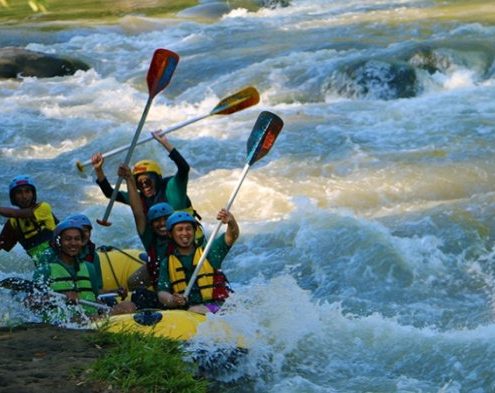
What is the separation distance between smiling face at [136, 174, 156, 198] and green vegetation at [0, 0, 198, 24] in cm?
1547

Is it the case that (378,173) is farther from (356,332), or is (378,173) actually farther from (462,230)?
(356,332)

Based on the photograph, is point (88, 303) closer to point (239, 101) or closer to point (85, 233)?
point (85, 233)

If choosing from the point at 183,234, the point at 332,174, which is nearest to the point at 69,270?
the point at 183,234

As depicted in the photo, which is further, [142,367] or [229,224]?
[229,224]

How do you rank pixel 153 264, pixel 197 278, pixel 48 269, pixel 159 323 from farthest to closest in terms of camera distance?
pixel 153 264 → pixel 197 278 → pixel 48 269 → pixel 159 323

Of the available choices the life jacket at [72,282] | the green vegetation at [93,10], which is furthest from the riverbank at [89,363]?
the green vegetation at [93,10]

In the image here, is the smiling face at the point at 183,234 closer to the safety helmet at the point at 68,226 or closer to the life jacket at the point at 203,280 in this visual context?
the life jacket at the point at 203,280

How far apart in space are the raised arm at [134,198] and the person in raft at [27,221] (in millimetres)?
608

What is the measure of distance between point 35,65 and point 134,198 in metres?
10.3

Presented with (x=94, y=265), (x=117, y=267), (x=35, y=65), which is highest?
(x=94, y=265)

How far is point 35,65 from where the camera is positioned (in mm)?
15750

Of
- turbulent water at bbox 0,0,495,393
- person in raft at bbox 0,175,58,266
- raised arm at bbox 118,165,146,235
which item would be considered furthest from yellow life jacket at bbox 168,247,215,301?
person in raft at bbox 0,175,58,266

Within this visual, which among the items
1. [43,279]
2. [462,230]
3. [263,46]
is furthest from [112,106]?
[43,279]

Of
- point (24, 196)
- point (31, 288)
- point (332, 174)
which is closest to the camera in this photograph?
point (31, 288)
